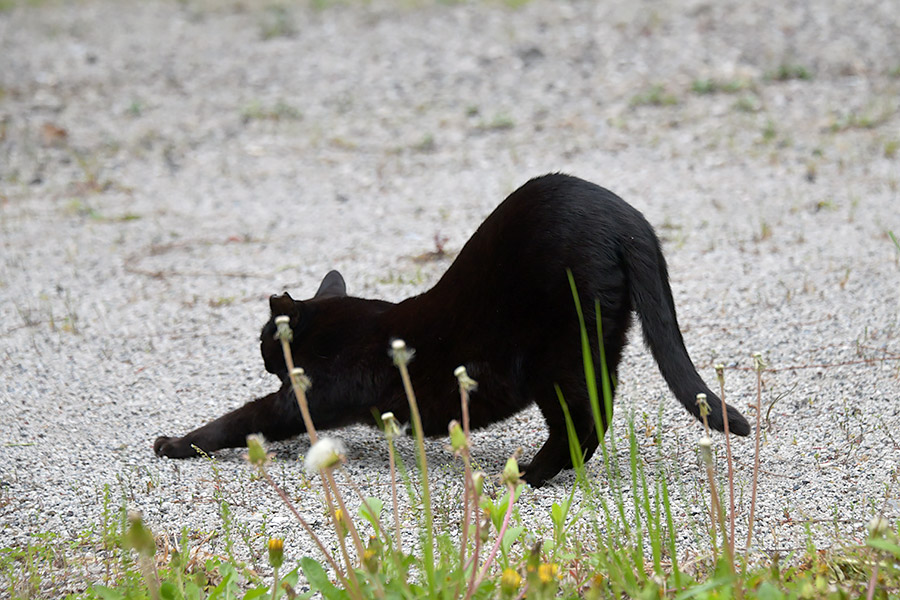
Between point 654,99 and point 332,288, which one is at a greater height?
point 654,99

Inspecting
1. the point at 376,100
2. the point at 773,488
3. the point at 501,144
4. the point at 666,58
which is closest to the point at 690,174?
the point at 501,144

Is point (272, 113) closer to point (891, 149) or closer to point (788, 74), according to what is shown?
point (788, 74)

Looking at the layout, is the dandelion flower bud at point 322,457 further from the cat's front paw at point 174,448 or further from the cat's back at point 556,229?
the cat's front paw at point 174,448

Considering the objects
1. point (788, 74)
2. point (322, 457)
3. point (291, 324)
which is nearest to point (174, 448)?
point (291, 324)

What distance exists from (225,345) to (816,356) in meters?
2.36

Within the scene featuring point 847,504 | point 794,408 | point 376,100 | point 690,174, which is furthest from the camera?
point 376,100

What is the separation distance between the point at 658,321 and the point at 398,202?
12.1 ft

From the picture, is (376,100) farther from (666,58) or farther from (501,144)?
(666,58)

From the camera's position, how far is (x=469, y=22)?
9.83 metres

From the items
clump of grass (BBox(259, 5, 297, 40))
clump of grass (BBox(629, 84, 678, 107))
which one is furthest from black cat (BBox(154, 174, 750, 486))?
clump of grass (BBox(259, 5, 297, 40))

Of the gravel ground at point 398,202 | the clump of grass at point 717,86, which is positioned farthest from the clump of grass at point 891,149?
the clump of grass at point 717,86

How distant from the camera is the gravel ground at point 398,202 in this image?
9.70 feet

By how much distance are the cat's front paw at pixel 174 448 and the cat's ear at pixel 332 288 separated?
0.70 m

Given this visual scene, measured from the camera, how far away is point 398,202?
20.5 feet
